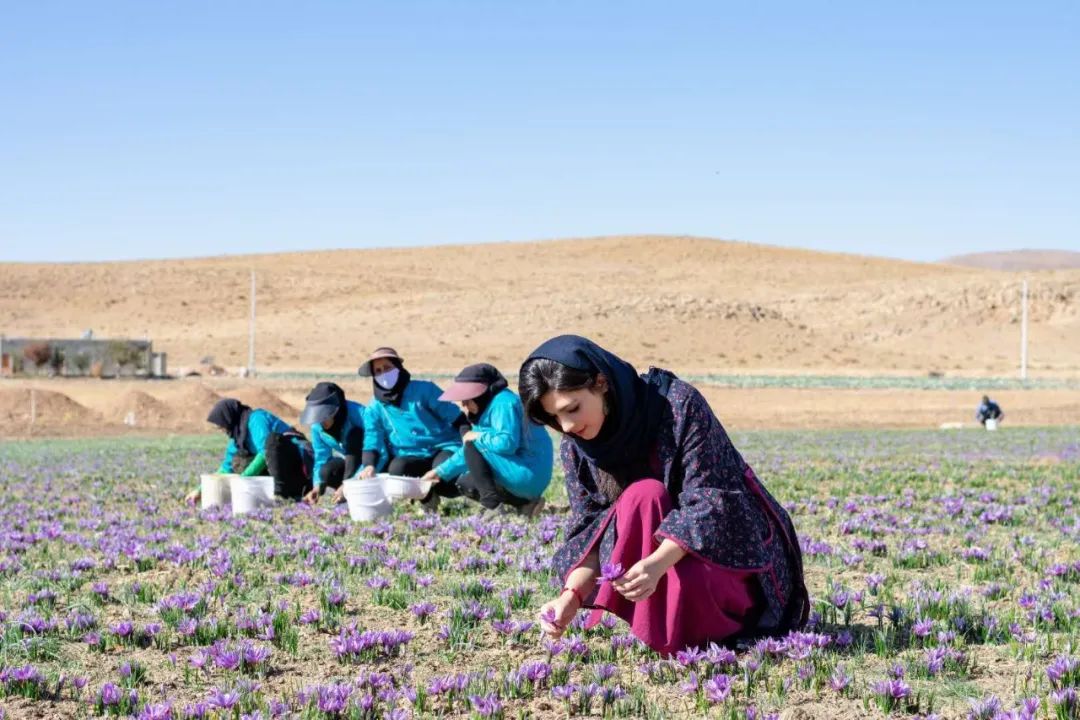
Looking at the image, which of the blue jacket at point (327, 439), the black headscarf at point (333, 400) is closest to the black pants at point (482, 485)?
the black headscarf at point (333, 400)

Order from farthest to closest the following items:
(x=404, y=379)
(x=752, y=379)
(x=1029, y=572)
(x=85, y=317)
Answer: (x=85, y=317) < (x=752, y=379) < (x=404, y=379) < (x=1029, y=572)

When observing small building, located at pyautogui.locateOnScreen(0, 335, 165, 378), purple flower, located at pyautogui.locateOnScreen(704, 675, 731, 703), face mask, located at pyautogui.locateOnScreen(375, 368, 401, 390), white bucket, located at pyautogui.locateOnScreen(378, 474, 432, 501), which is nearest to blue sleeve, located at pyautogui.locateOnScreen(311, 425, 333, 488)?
face mask, located at pyautogui.locateOnScreen(375, 368, 401, 390)

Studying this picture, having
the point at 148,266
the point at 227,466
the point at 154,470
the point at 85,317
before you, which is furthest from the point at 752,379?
the point at 148,266

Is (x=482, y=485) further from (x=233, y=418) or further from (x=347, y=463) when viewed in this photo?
(x=233, y=418)

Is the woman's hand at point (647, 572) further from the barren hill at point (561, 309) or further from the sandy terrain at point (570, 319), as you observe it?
the barren hill at point (561, 309)

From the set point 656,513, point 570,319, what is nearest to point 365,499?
point 656,513

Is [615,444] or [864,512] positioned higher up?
[615,444]

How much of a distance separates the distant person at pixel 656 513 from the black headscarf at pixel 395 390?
16.5ft

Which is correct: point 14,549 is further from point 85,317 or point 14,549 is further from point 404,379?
point 85,317

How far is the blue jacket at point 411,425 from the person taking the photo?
1043 cm

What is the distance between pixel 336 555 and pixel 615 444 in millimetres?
3698

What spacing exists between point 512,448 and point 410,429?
1.45 metres

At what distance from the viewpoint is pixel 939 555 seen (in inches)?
311

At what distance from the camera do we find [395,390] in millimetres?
10227
